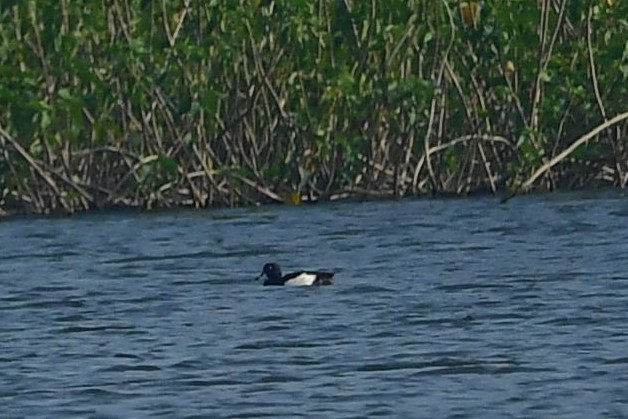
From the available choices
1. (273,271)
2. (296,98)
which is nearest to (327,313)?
(273,271)

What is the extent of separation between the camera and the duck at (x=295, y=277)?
18.8 meters

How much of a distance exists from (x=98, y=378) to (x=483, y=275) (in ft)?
17.3

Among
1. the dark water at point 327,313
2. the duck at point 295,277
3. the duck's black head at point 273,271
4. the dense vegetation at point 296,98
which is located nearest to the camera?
the dark water at point 327,313

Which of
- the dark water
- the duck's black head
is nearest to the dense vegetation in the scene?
the dark water

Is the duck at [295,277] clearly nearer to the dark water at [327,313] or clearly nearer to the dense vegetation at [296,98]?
the dark water at [327,313]

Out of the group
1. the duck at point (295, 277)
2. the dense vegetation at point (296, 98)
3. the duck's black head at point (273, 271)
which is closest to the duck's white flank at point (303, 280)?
the duck at point (295, 277)

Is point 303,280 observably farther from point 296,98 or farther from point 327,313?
point 296,98

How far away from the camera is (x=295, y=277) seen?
1888 centimetres

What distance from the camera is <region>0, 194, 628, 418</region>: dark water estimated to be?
45.1 ft

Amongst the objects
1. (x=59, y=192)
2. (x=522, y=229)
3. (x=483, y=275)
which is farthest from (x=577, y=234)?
(x=59, y=192)

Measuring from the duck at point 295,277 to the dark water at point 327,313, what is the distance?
4.0 inches

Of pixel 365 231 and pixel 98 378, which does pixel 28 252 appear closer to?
pixel 365 231

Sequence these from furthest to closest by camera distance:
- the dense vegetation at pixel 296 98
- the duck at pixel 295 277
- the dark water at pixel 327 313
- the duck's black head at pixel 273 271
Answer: the dense vegetation at pixel 296 98 < the duck's black head at pixel 273 271 < the duck at pixel 295 277 < the dark water at pixel 327 313

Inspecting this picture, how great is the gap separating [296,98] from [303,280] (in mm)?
6520
